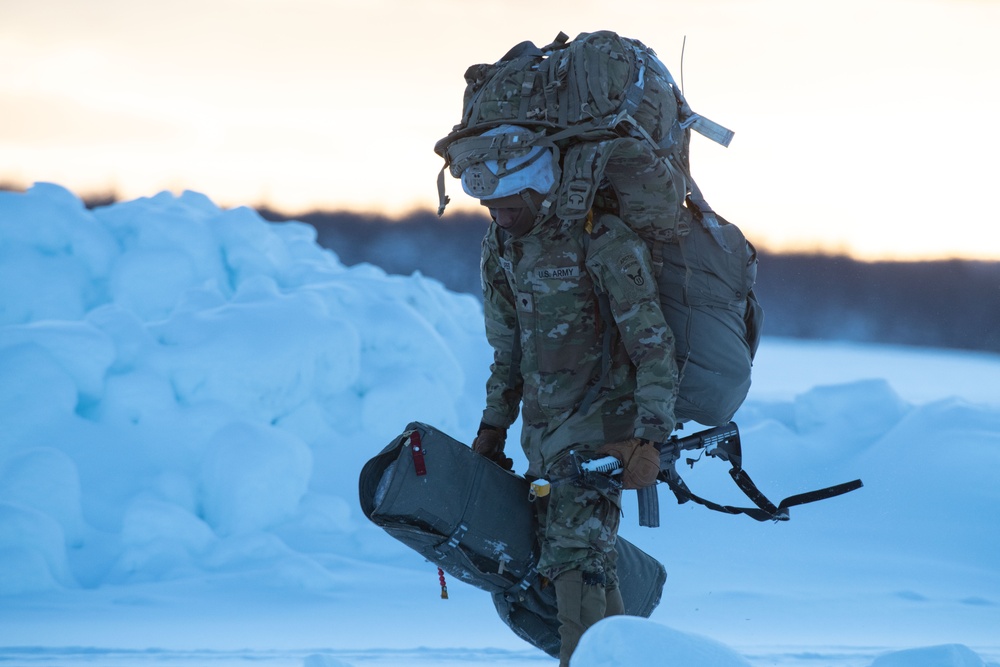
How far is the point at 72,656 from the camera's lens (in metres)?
4.27

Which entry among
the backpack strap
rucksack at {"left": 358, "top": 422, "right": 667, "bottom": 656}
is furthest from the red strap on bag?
the backpack strap

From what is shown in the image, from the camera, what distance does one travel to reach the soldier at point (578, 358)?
274 centimetres

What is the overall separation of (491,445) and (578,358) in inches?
20.8

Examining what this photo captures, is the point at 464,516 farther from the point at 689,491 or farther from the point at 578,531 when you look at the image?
the point at 689,491

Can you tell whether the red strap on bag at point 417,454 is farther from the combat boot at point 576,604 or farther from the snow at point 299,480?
the snow at point 299,480

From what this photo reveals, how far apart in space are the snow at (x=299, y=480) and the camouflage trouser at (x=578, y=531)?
94cm

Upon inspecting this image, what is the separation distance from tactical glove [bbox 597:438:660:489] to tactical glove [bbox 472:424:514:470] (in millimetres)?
590

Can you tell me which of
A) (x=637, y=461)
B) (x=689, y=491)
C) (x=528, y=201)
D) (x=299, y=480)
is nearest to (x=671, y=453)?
(x=689, y=491)

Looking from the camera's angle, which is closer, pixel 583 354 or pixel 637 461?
pixel 637 461

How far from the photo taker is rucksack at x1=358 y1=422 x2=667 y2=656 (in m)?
2.84

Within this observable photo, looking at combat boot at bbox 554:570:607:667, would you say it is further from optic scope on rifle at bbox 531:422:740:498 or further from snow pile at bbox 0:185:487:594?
snow pile at bbox 0:185:487:594

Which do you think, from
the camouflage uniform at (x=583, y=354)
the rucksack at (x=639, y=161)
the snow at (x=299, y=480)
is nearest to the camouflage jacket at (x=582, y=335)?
the camouflage uniform at (x=583, y=354)

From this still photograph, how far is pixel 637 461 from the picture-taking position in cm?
271

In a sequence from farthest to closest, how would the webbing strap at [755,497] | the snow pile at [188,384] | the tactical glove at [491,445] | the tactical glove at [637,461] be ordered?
the snow pile at [188,384] → the tactical glove at [491,445] → the webbing strap at [755,497] → the tactical glove at [637,461]
